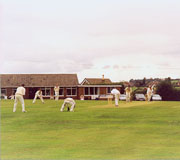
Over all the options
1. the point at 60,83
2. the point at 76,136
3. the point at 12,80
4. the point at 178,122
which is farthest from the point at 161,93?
the point at 76,136

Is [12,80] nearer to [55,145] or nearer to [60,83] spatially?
[60,83]

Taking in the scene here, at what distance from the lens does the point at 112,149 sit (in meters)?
11.4

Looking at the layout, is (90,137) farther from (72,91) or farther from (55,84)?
(72,91)

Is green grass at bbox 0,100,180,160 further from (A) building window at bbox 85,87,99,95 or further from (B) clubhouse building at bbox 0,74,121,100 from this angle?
(A) building window at bbox 85,87,99,95

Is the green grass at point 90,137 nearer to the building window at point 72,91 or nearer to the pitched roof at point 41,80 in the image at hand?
the pitched roof at point 41,80

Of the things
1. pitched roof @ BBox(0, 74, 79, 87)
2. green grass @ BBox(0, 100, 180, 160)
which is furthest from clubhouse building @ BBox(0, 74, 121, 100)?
green grass @ BBox(0, 100, 180, 160)

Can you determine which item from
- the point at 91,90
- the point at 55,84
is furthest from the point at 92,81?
the point at 55,84

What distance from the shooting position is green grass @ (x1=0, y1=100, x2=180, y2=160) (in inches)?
428

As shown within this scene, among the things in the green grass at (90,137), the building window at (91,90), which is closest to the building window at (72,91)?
the building window at (91,90)

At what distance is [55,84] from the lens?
2223 inches

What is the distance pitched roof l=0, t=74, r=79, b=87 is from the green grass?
3714 cm

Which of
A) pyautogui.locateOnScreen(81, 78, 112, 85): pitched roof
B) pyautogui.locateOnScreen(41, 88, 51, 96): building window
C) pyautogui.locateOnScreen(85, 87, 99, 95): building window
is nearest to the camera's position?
pyautogui.locateOnScreen(41, 88, 51, 96): building window

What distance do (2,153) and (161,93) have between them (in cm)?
4922

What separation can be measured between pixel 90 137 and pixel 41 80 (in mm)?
44732
